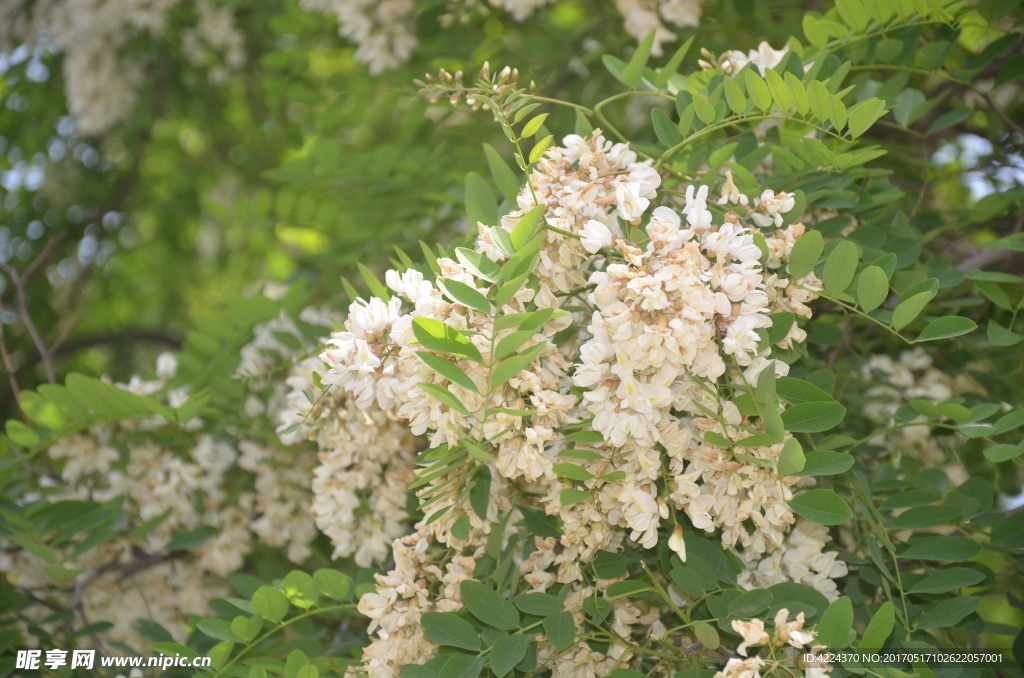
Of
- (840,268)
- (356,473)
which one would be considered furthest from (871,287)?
(356,473)

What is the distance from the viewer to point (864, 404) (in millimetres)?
1324

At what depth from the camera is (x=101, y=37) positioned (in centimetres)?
220

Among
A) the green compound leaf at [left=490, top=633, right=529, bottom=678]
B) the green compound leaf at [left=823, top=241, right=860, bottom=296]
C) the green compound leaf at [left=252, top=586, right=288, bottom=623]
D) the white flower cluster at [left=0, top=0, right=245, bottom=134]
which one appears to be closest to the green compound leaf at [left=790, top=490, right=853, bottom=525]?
the green compound leaf at [left=823, top=241, right=860, bottom=296]

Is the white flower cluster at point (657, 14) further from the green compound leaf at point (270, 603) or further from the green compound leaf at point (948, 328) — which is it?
the green compound leaf at point (270, 603)

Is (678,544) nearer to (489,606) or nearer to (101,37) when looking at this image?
(489,606)

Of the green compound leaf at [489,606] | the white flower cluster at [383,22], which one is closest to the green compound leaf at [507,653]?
the green compound leaf at [489,606]

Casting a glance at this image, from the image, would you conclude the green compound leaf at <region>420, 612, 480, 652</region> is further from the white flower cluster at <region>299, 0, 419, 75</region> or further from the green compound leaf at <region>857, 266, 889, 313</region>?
the white flower cluster at <region>299, 0, 419, 75</region>

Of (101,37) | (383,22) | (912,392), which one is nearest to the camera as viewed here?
(912,392)

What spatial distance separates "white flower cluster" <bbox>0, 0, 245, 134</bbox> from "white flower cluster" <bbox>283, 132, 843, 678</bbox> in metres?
1.76

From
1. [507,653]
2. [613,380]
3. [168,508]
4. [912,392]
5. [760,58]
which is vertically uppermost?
[760,58]

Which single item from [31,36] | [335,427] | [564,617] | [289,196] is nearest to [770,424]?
[564,617]

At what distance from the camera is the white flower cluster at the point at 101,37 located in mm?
2129

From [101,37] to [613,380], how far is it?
2.13 metres

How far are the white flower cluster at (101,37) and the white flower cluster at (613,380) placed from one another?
176 cm
